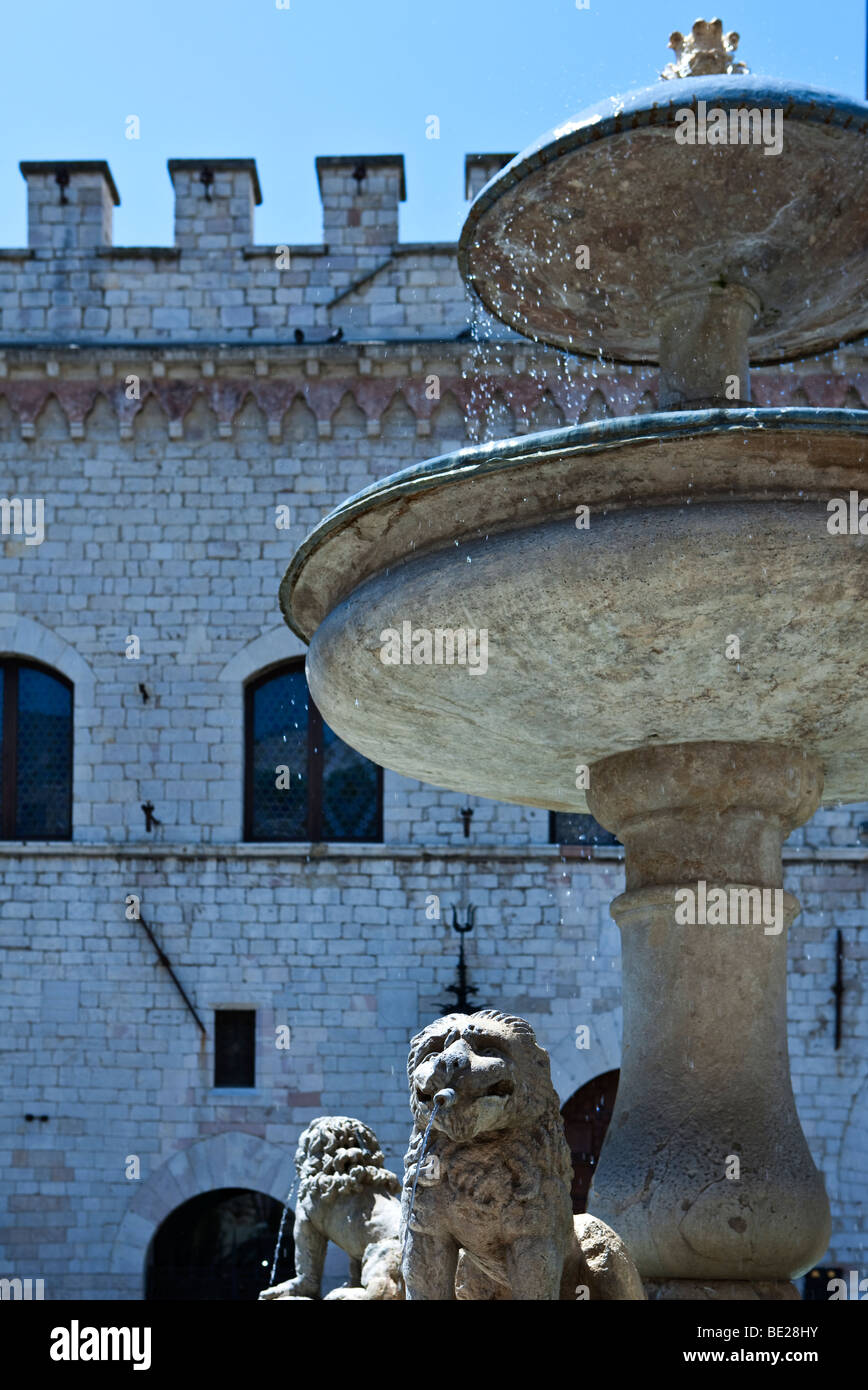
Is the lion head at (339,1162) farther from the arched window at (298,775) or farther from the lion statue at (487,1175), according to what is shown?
the arched window at (298,775)

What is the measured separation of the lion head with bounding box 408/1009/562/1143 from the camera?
4047mm

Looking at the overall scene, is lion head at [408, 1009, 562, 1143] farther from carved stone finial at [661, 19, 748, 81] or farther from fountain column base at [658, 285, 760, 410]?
carved stone finial at [661, 19, 748, 81]

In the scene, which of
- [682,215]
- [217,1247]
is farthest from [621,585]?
[217,1247]

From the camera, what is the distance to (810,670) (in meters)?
5.30

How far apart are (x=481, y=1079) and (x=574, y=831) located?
36.0 feet

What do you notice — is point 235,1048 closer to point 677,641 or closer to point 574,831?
point 574,831

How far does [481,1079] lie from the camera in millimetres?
4074

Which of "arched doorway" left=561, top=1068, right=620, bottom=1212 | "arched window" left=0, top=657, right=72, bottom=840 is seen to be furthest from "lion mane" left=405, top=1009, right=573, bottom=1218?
"arched window" left=0, top=657, right=72, bottom=840

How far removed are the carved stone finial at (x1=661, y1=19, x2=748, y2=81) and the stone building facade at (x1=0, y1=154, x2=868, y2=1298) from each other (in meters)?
8.13

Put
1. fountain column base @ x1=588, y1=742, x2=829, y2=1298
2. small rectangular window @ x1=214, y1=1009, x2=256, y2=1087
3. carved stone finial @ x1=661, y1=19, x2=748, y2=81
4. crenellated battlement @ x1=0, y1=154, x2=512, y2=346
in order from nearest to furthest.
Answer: fountain column base @ x1=588, y1=742, x2=829, y2=1298 < carved stone finial @ x1=661, y1=19, x2=748, y2=81 < small rectangular window @ x1=214, y1=1009, x2=256, y2=1087 < crenellated battlement @ x1=0, y1=154, x2=512, y2=346

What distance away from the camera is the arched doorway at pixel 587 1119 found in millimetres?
14273

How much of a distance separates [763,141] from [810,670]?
2.32 meters

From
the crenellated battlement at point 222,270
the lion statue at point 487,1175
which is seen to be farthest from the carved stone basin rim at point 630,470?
the crenellated battlement at point 222,270

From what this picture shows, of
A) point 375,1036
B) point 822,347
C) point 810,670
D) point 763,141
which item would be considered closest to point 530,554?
point 810,670
